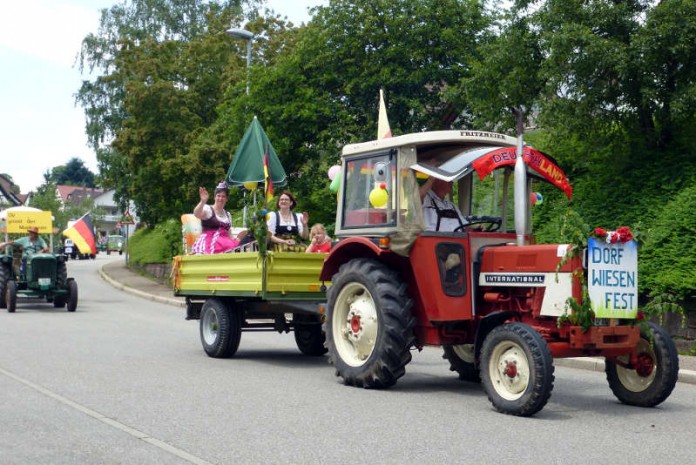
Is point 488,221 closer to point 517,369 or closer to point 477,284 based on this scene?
point 477,284

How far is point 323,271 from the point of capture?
9.94 meters

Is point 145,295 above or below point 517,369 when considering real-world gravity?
below

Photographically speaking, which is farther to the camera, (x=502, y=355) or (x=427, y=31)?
(x=427, y=31)

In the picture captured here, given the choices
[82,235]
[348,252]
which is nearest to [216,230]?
[348,252]

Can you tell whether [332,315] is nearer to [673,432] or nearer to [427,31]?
[673,432]

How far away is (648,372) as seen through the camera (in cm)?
815

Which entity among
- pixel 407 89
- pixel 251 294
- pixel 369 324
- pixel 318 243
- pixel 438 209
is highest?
pixel 407 89

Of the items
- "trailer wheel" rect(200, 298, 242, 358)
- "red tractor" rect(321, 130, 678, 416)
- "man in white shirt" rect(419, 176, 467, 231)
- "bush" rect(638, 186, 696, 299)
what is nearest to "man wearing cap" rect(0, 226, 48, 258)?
"trailer wheel" rect(200, 298, 242, 358)

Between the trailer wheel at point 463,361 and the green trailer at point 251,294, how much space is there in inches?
58.4

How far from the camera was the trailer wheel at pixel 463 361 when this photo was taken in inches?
390

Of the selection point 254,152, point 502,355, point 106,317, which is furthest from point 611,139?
point 106,317

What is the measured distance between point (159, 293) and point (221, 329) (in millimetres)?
16038

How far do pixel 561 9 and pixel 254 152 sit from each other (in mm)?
5793

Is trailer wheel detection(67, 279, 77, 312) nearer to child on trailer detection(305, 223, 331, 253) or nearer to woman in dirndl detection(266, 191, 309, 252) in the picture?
woman in dirndl detection(266, 191, 309, 252)
